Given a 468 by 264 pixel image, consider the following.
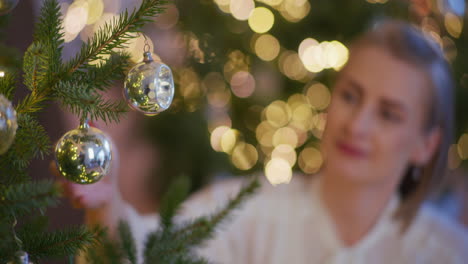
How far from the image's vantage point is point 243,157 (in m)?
1.61

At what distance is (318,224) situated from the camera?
122 cm

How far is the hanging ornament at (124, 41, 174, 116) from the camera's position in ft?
1.47

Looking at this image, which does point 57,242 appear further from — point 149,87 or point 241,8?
point 241,8

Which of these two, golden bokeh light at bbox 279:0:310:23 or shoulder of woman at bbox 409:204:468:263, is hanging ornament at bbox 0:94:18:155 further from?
golden bokeh light at bbox 279:0:310:23

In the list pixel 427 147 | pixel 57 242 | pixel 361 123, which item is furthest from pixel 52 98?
pixel 427 147

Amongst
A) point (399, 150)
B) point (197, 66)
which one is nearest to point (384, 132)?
point (399, 150)

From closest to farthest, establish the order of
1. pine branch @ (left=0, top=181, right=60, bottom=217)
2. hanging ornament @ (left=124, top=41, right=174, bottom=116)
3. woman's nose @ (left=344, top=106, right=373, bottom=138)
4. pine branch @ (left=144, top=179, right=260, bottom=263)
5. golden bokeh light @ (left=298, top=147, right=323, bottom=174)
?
pine branch @ (left=0, top=181, right=60, bottom=217) → hanging ornament @ (left=124, top=41, right=174, bottom=116) → pine branch @ (left=144, top=179, right=260, bottom=263) → woman's nose @ (left=344, top=106, right=373, bottom=138) → golden bokeh light @ (left=298, top=147, right=323, bottom=174)

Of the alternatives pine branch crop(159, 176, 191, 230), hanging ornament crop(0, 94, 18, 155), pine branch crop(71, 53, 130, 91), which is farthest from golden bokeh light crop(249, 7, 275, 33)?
hanging ornament crop(0, 94, 18, 155)

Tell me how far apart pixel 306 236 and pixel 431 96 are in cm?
45

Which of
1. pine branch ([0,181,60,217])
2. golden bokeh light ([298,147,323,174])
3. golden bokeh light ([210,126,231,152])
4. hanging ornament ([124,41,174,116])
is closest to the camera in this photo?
pine branch ([0,181,60,217])

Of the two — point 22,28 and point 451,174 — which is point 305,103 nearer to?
point 451,174

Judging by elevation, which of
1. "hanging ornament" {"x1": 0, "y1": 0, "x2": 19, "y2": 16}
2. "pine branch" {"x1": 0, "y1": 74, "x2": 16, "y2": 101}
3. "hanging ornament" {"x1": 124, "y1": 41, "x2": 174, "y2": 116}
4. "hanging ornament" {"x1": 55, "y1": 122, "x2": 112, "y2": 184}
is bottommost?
"hanging ornament" {"x1": 55, "y1": 122, "x2": 112, "y2": 184}

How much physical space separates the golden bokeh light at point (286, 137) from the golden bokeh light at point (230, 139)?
0.15 m

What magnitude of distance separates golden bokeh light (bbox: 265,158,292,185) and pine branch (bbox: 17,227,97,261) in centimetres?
122
